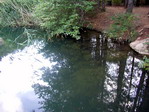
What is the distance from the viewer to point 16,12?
11008 mm

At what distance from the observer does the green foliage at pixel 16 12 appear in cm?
1063

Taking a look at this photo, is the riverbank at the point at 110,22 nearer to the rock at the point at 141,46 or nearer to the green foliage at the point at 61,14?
the rock at the point at 141,46

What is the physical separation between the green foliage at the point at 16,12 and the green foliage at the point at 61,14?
241 centimetres

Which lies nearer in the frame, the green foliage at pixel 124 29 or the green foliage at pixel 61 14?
the green foliage at pixel 124 29

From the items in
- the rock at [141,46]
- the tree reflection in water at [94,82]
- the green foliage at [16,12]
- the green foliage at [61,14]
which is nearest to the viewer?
the tree reflection in water at [94,82]

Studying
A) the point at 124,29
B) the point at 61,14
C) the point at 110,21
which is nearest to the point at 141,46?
the point at 124,29

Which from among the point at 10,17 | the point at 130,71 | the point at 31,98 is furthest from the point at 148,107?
the point at 10,17

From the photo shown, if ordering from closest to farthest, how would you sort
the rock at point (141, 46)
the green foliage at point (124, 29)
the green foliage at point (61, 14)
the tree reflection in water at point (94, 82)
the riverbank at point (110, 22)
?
the tree reflection in water at point (94, 82) < the rock at point (141, 46) < the riverbank at point (110, 22) < the green foliage at point (124, 29) < the green foliage at point (61, 14)

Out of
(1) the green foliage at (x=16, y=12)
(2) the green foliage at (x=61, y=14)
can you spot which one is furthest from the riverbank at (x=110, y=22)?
(1) the green foliage at (x=16, y=12)

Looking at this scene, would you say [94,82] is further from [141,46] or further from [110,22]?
[110,22]

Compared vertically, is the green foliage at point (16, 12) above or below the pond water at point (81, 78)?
above

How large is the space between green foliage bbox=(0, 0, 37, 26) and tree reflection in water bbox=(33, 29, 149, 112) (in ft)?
13.9

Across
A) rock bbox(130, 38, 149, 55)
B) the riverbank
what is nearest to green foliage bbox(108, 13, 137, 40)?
the riverbank

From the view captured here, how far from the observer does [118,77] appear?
5457 millimetres
